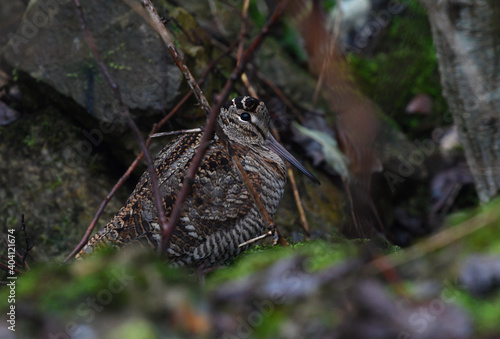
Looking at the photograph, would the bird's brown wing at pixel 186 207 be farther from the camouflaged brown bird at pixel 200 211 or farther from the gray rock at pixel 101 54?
the gray rock at pixel 101 54

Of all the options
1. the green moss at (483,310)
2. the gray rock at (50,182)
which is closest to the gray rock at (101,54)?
the gray rock at (50,182)

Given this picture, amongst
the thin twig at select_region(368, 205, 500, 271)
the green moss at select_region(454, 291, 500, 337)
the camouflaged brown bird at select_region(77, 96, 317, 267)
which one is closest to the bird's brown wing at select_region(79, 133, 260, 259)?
the camouflaged brown bird at select_region(77, 96, 317, 267)

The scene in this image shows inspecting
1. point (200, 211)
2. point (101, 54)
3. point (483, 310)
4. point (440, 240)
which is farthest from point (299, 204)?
point (483, 310)

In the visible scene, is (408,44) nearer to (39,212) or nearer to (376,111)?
(376,111)

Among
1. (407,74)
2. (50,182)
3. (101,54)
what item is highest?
(101,54)

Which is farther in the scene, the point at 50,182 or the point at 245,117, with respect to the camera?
the point at 50,182

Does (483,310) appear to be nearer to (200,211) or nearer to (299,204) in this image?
(200,211)

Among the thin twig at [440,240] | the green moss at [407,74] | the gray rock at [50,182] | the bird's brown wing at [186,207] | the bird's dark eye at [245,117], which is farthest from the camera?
the green moss at [407,74]
